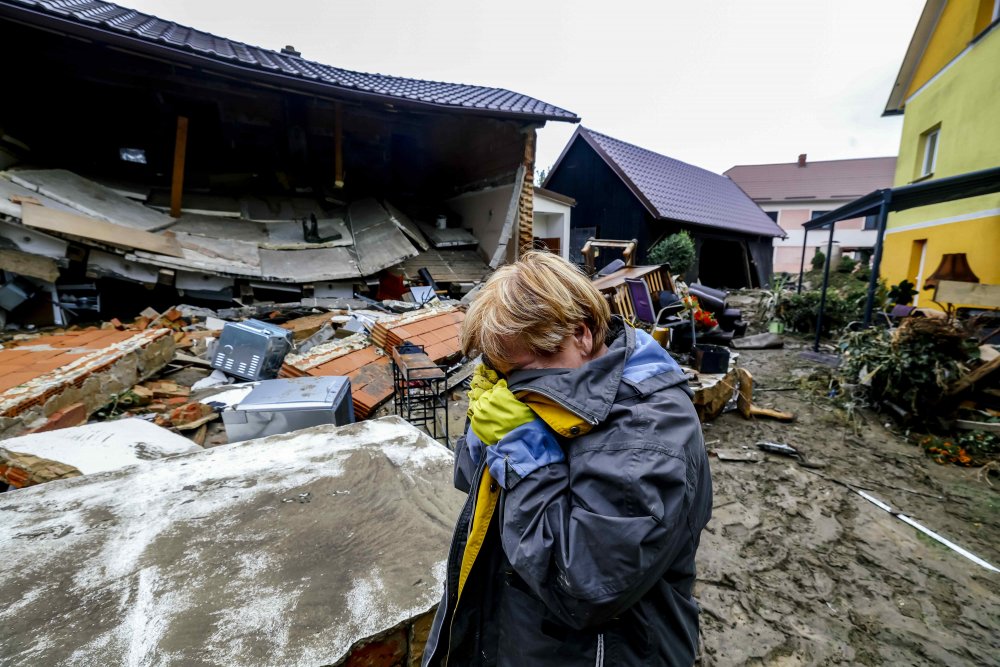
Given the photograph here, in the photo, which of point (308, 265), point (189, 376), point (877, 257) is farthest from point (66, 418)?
point (877, 257)

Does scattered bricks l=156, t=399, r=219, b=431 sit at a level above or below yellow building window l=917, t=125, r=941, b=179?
below

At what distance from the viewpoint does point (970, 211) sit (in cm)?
804

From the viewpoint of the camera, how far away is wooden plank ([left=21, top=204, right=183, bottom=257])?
4508 mm

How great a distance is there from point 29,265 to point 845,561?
8365 mm

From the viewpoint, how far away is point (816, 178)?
27453 mm

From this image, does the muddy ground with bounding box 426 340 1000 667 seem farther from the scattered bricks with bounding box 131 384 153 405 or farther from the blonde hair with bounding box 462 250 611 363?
the scattered bricks with bounding box 131 384 153 405

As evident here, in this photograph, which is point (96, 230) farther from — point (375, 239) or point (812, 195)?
point (812, 195)

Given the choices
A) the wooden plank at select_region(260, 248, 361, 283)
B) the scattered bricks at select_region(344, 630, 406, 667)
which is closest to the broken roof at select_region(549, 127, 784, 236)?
the wooden plank at select_region(260, 248, 361, 283)

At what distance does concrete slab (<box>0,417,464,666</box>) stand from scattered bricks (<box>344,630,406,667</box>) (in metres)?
0.04

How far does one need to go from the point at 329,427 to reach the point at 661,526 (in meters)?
1.99

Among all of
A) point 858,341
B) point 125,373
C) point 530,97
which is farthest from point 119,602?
point 530,97

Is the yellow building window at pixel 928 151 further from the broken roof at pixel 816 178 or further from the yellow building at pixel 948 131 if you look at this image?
the broken roof at pixel 816 178

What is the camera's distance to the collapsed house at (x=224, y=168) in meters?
4.94

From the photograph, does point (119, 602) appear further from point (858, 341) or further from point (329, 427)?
point (858, 341)
